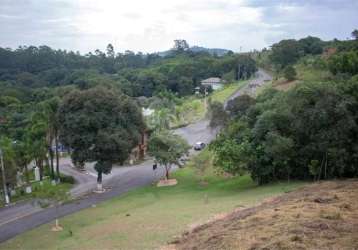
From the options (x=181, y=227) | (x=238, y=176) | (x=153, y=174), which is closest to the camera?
(x=181, y=227)

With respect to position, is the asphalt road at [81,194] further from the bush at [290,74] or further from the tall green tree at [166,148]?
the bush at [290,74]

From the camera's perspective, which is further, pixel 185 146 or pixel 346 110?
pixel 185 146

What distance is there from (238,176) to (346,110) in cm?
1201

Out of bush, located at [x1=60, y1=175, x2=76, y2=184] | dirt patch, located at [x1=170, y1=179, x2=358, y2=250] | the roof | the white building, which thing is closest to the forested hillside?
dirt patch, located at [x1=170, y1=179, x2=358, y2=250]

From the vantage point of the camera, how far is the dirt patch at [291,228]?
519 inches

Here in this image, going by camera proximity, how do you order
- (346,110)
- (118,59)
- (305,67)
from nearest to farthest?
(346,110), (305,67), (118,59)

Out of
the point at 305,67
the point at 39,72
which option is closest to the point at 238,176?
the point at 305,67

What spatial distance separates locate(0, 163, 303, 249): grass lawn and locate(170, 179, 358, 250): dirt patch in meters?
2.46

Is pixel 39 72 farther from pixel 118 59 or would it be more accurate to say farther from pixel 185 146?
pixel 185 146

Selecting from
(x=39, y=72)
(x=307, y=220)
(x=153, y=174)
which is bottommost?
(x=153, y=174)

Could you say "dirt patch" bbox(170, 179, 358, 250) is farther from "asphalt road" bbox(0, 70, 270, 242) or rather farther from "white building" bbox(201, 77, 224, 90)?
"white building" bbox(201, 77, 224, 90)

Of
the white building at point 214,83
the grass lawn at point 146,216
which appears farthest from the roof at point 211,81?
the grass lawn at point 146,216

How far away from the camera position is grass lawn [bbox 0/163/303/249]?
2033cm

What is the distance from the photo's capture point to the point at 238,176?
37.6 m
